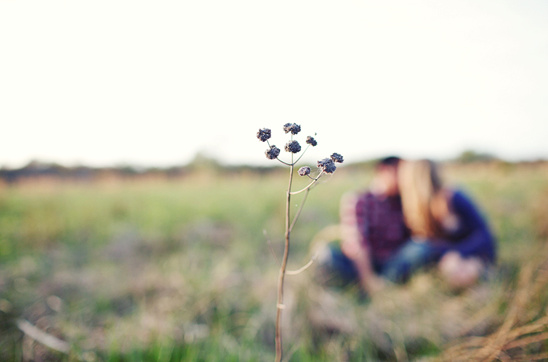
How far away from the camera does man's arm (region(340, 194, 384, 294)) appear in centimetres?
257

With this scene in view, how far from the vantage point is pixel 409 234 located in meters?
3.54

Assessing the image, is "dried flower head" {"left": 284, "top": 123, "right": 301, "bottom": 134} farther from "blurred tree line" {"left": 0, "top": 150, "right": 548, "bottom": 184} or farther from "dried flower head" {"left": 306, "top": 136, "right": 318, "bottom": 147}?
"blurred tree line" {"left": 0, "top": 150, "right": 548, "bottom": 184}

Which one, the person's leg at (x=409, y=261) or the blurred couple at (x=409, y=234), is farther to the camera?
the person's leg at (x=409, y=261)

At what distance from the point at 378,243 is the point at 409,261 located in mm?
427

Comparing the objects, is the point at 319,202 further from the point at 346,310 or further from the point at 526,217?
the point at 346,310

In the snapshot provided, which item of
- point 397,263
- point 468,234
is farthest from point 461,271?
point 468,234

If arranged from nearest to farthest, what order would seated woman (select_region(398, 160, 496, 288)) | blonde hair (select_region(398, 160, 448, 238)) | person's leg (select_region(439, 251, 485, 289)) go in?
1. person's leg (select_region(439, 251, 485, 289))
2. seated woman (select_region(398, 160, 496, 288))
3. blonde hair (select_region(398, 160, 448, 238))

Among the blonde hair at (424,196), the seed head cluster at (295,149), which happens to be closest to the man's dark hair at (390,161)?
the blonde hair at (424,196)

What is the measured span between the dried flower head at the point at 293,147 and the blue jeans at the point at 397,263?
2600mm

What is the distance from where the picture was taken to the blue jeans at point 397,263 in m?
2.86

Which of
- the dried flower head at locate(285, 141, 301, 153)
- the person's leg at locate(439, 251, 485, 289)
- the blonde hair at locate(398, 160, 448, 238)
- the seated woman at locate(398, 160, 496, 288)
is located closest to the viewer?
the dried flower head at locate(285, 141, 301, 153)

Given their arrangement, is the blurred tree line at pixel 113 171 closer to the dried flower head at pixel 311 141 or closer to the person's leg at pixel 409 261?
the person's leg at pixel 409 261

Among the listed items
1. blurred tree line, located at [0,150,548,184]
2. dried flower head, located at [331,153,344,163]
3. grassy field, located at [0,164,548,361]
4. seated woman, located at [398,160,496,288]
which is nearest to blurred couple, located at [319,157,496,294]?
seated woman, located at [398,160,496,288]

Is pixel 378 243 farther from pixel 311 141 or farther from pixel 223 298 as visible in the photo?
pixel 311 141
